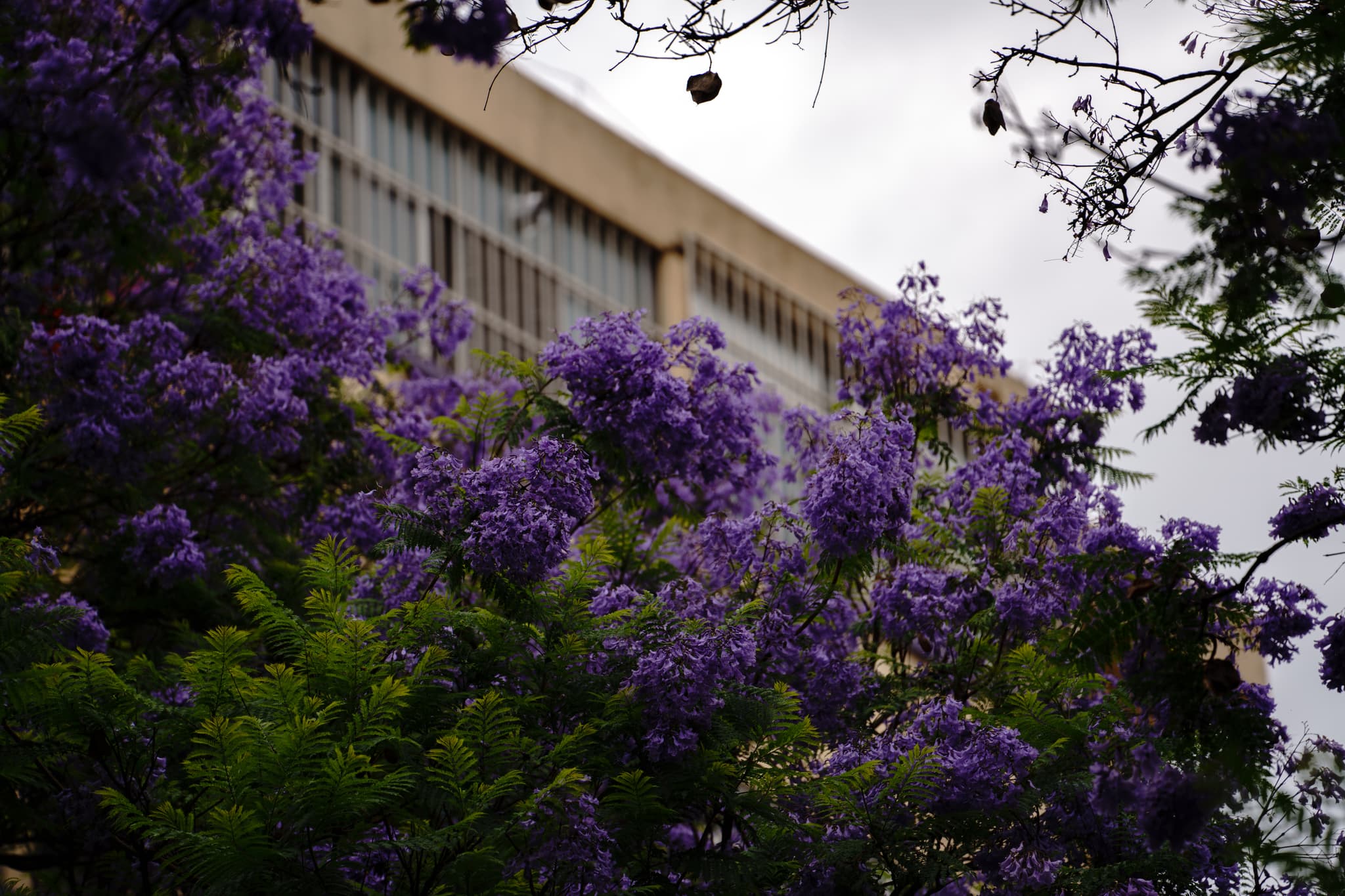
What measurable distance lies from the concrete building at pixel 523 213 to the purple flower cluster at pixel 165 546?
1029 cm

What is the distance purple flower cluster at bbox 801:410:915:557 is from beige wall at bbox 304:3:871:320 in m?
15.1

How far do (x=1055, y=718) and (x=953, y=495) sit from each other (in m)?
2.21

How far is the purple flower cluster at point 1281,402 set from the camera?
207 inches

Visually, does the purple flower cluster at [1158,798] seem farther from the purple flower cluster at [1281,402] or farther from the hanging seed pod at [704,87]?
the hanging seed pod at [704,87]

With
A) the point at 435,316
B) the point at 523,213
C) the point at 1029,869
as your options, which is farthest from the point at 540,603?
the point at 523,213

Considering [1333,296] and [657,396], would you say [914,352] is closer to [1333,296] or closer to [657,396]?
[657,396]

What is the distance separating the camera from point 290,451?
10.8 metres

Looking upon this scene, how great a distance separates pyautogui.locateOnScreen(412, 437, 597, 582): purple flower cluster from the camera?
724 cm

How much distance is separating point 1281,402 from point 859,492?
113 inches

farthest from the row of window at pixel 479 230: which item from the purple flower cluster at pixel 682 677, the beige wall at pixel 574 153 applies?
the purple flower cluster at pixel 682 677

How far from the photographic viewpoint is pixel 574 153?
1122 inches

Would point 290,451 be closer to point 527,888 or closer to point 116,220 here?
point 116,220

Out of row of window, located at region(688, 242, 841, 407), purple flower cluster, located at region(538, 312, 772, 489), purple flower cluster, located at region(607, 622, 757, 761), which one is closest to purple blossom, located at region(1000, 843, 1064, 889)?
purple flower cluster, located at region(607, 622, 757, 761)

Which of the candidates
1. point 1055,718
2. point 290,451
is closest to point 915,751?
point 1055,718
